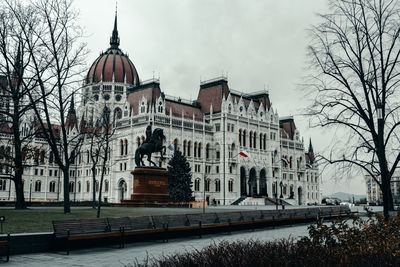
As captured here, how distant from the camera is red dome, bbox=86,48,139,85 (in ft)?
292

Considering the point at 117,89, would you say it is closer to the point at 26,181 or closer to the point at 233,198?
the point at 26,181

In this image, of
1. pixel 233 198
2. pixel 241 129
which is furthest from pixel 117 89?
pixel 233 198

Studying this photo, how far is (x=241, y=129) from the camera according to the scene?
81.9 metres

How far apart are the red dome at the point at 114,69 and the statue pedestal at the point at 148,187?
182ft

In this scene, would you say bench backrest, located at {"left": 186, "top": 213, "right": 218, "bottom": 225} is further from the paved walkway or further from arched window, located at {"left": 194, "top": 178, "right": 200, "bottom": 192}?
arched window, located at {"left": 194, "top": 178, "right": 200, "bottom": 192}

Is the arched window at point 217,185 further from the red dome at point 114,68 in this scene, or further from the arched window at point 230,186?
the red dome at point 114,68

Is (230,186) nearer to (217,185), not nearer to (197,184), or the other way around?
(217,185)

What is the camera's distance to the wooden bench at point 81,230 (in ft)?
41.4

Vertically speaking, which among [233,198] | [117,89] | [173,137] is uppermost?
[117,89]

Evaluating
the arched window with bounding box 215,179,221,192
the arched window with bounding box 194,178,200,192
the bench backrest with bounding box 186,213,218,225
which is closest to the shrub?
the bench backrest with bounding box 186,213,218,225

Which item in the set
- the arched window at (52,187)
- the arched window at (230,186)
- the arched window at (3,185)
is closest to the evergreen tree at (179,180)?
the arched window at (230,186)

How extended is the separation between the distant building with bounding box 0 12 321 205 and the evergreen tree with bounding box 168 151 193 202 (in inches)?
376

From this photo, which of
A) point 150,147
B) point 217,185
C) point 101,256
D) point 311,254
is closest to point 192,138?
point 217,185

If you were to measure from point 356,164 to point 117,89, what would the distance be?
74386mm
